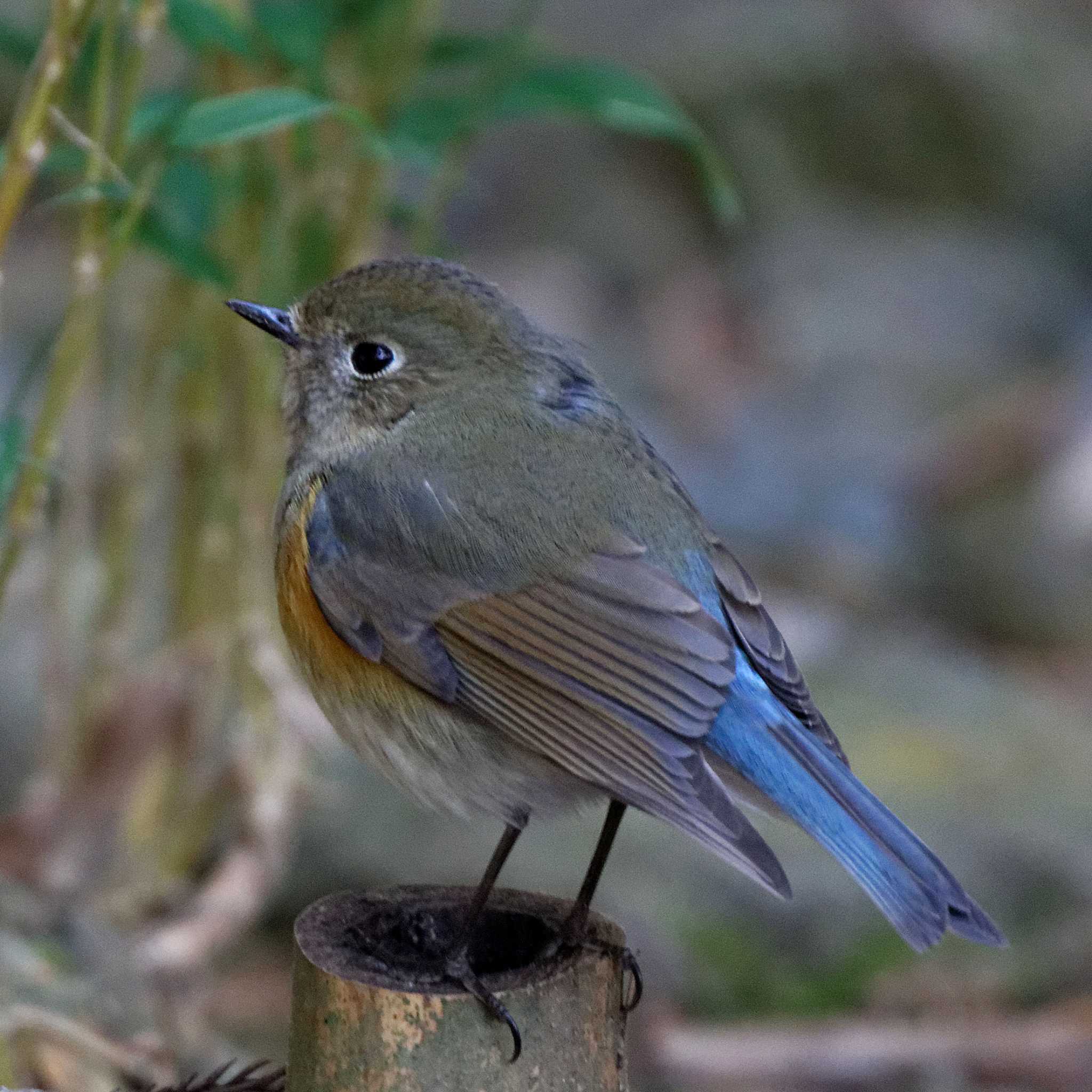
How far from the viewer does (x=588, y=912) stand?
2285 millimetres

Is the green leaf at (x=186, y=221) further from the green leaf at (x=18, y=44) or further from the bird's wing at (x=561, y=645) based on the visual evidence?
the bird's wing at (x=561, y=645)

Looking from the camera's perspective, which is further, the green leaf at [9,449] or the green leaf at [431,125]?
the green leaf at [431,125]

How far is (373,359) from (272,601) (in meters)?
1.25

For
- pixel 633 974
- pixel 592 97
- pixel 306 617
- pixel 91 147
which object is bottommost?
pixel 633 974

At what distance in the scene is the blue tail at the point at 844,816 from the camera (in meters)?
2.29

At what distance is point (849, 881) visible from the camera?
4926mm

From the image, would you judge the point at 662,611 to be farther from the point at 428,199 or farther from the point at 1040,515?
the point at 1040,515

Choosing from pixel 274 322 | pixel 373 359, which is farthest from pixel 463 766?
pixel 274 322

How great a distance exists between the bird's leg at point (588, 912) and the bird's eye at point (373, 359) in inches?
29.1

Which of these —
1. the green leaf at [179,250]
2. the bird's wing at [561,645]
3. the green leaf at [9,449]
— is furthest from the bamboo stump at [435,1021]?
the green leaf at [179,250]

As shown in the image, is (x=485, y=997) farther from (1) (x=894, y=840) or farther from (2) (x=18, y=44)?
(2) (x=18, y=44)

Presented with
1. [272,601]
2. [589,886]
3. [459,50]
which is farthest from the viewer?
[272,601]

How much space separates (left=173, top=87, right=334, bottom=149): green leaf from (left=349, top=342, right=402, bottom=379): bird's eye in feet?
1.14

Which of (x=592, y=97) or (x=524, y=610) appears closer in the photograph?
(x=524, y=610)
